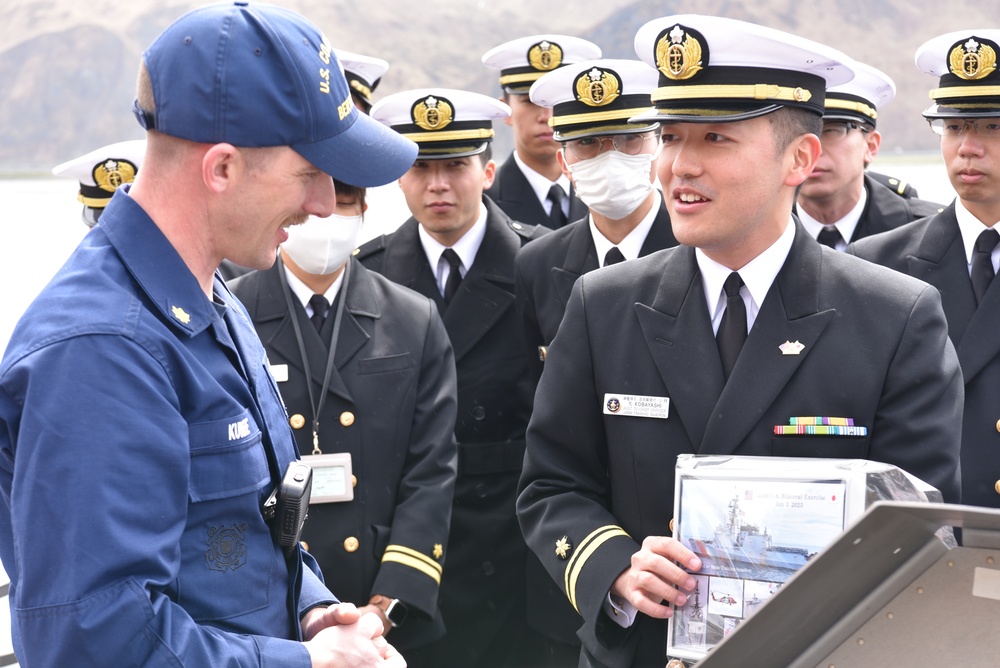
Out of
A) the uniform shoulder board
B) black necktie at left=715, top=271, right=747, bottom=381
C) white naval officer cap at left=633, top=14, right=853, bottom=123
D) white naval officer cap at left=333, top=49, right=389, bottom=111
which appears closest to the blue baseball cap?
white naval officer cap at left=633, top=14, right=853, bottom=123

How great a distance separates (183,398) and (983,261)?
8.86 feet

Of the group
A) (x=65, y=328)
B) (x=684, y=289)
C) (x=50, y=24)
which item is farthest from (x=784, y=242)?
(x=50, y=24)

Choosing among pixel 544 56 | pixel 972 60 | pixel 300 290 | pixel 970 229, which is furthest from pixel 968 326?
pixel 544 56

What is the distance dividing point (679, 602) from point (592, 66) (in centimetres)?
262

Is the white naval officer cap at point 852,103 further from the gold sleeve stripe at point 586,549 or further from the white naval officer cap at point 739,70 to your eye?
the gold sleeve stripe at point 586,549

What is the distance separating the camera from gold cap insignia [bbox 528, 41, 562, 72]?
→ 598 centimetres

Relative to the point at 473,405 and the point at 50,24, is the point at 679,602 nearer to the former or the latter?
the point at 473,405

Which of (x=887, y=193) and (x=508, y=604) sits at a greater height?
(x=887, y=193)

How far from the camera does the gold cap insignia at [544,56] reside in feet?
19.6

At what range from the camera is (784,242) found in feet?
8.09

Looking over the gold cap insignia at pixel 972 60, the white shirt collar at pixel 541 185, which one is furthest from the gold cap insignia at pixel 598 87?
the white shirt collar at pixel 541 185

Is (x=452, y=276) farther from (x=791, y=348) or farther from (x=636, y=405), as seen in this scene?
(x=791, y=348)

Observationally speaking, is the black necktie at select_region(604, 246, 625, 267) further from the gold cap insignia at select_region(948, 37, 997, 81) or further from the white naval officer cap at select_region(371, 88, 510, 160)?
the gold cap insignia at select_region(948, 37, 997, 81)

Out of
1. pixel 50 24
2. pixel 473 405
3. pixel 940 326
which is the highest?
pixel 50 24
